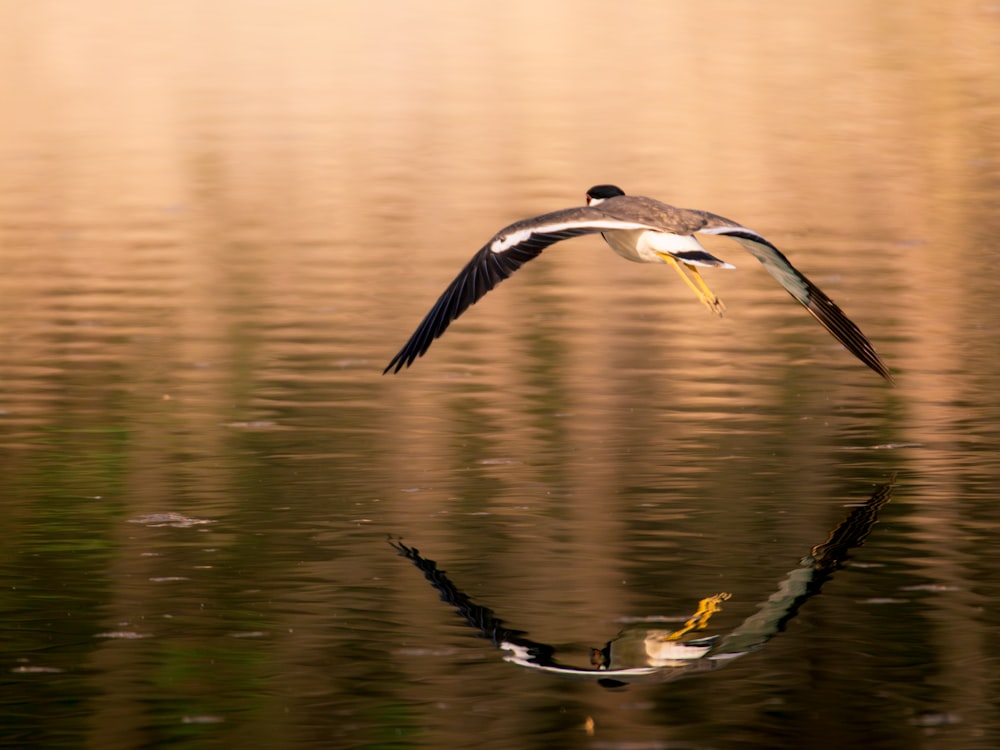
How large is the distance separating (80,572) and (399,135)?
80.6 ft

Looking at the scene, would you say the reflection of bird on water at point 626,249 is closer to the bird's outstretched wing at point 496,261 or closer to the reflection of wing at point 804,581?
the bird's outstretched wing at point 496,261

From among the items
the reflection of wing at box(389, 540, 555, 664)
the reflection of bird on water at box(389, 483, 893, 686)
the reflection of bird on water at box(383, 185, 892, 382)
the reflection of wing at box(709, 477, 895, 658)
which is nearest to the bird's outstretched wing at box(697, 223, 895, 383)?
the reflection of bird on water at box(383, 185, 892, 382)

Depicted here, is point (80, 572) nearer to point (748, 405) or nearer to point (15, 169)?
point (748, 405)

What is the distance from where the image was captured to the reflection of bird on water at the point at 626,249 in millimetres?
11469

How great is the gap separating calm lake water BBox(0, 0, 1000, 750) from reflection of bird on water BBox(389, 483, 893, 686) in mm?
23

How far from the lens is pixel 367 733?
8094mm

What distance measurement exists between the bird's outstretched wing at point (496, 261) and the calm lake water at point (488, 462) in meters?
1.03

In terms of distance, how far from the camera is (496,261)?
37.9 feet

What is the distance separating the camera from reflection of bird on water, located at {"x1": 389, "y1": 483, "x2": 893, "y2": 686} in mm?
8758

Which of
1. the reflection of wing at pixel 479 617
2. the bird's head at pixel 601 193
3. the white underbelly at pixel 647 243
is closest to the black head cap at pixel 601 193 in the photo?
the bird's head at pixel 601 193

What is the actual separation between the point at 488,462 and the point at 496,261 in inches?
62.0

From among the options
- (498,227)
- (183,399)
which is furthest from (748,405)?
(498,227)

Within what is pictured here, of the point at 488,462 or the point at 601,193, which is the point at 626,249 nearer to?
the point at 601,193

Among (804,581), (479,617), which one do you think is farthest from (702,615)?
(479,617)
